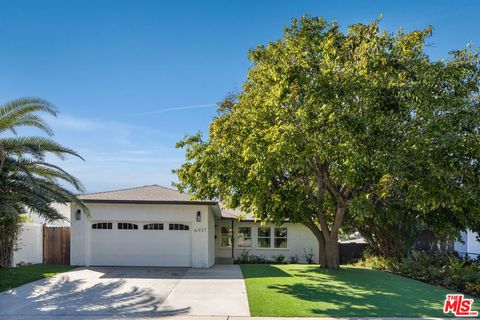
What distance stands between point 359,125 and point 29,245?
16077mm

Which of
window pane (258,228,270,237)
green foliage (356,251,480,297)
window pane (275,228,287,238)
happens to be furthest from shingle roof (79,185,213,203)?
green foliage (356,251,480,297)

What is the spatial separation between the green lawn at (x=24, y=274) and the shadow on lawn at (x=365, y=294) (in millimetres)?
8538

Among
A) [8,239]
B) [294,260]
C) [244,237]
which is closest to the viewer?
[8,239]

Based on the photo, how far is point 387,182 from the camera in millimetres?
13320

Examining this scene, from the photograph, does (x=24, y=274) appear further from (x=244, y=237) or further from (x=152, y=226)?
(x=244, y=237)

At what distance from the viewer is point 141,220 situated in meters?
20.1

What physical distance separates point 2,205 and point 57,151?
2953 mm

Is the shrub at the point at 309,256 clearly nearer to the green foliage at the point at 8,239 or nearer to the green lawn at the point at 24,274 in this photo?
the green lawn at the point at 24,274

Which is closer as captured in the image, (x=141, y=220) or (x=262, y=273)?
(x=262, y=273)

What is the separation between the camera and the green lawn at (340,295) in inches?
401

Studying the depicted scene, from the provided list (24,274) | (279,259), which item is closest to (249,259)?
(279,259)

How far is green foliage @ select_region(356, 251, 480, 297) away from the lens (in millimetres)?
14250

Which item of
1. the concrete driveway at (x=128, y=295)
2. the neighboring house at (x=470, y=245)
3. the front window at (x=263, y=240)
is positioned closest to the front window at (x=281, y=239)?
the front window at (x=263, y=240)

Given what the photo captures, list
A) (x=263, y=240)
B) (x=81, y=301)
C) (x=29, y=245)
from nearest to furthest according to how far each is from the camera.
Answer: (x=81, y=301)
(x=29, y=245)
(x=263, y=240)
